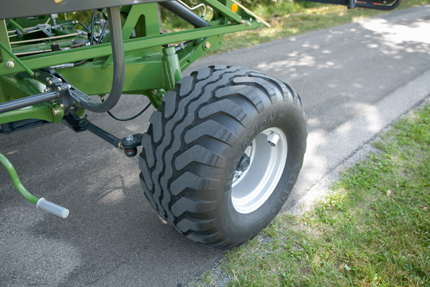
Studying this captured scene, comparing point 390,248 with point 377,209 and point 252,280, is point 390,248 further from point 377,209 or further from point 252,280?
point 252,280

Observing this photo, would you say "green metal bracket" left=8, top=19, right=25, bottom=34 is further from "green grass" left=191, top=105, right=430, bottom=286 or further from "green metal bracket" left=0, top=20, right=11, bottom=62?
"green grass" left=191, top=105, right=430, bottom=286

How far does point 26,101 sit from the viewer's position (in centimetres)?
201

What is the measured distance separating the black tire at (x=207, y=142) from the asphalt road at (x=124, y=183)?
15.0 inches

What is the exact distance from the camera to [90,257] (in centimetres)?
239

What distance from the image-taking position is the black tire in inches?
77.0

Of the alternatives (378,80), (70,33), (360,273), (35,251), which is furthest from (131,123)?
(378,80)

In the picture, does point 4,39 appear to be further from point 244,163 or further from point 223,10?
point 244,163

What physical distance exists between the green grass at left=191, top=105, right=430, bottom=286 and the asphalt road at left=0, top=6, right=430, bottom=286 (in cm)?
17

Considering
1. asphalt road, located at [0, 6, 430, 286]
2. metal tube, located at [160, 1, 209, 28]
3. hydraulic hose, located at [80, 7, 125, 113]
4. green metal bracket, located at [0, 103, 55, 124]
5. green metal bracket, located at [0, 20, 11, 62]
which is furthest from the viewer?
metal tube, located at [160, 1, 209, 28]

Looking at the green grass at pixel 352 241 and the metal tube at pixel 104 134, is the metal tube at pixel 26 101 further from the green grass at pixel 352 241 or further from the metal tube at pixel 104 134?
the green grass at pixel 352 241

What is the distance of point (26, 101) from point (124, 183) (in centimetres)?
128

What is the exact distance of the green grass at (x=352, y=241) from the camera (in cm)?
228

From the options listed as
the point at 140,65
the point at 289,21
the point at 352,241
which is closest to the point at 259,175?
the point at 352,241

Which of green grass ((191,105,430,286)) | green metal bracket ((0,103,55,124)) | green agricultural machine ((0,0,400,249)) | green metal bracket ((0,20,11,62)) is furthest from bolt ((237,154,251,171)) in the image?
green metal bracket ((0,20,11,62))
